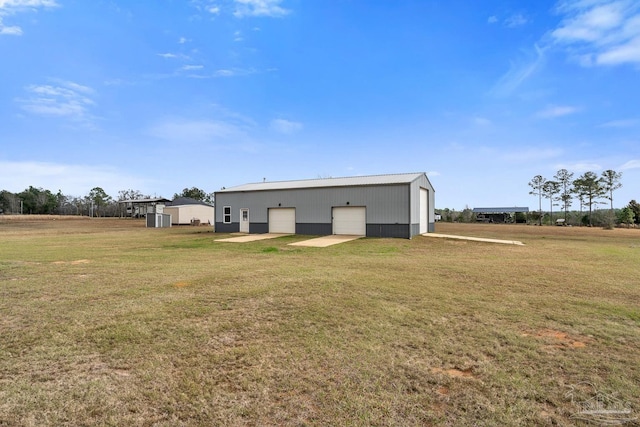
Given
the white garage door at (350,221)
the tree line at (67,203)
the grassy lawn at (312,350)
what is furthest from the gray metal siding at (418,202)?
the tree line at (67,203)

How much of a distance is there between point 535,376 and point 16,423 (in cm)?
444

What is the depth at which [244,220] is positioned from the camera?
2495 cm

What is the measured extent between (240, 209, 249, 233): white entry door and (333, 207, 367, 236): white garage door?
25.1 feet

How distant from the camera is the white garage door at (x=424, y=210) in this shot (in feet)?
71.5

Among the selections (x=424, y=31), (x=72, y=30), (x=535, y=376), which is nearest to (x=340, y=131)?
(x=424, y=31)

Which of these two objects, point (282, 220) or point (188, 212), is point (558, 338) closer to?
point (282, 220)

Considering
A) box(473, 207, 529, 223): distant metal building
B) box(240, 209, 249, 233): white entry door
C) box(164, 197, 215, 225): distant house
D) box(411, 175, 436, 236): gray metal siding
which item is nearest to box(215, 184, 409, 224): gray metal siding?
box(240, 209, 249, 233): white entry door

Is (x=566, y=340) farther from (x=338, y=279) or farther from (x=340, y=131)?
(x=340, y=131)

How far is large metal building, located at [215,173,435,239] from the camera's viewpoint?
19359mm

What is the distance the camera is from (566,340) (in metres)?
3.95

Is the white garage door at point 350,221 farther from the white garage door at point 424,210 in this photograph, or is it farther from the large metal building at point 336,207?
the white garage door at point 424,210

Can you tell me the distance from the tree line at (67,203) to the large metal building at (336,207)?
5060 centimetres

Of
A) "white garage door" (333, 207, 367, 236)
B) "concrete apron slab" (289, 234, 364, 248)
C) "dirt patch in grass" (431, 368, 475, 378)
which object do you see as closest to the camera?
"dirt patch in grass" (431, 368, 475, 378)

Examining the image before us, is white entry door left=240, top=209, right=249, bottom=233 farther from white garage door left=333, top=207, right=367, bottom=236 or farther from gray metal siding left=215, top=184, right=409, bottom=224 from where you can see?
white garage door left=333, top=207, right=367, bottom=236
